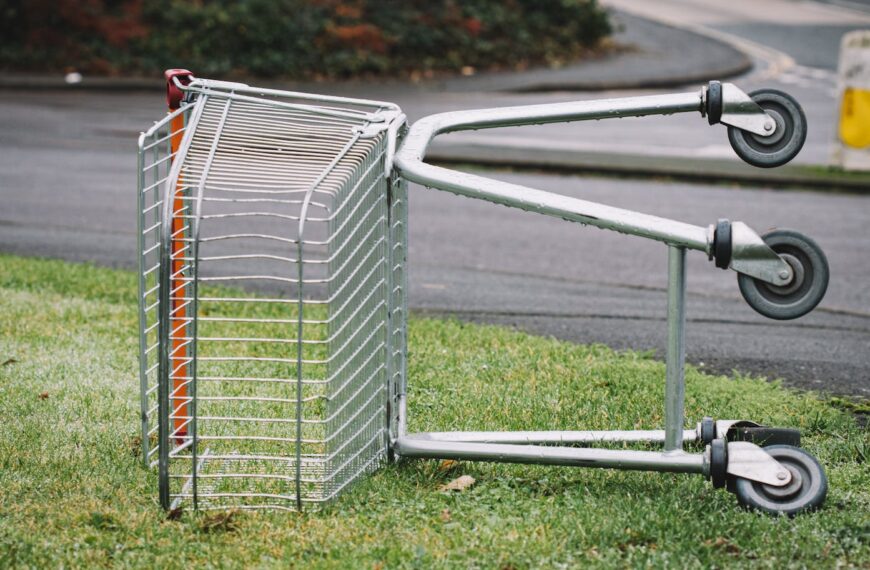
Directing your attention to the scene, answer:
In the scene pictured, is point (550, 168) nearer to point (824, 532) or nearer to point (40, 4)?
point (824, 532)

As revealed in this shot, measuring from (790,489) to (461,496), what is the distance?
1.03 m

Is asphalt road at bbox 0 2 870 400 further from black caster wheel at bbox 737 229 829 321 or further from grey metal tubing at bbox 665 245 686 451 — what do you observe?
black caster wheel at bbox 737 229 829 321

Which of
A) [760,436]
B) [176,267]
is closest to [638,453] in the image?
[760,436]

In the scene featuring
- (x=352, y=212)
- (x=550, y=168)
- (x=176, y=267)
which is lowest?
(x=550, y=168)

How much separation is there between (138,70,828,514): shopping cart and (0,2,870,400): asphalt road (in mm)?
1270

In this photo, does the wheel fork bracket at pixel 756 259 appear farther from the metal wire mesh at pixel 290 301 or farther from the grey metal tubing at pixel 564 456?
the metal wire mesh at pixel 290 301

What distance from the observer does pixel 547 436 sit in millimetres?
4152

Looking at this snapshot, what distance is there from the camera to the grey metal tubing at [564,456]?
3.72 metres

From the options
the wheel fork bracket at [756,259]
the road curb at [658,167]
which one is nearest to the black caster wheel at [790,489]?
the wheel fork bracket at [756,259]

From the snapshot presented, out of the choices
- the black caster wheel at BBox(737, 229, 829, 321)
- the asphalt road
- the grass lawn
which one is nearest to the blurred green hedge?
the asphalt road

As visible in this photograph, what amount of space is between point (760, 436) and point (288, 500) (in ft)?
5.25

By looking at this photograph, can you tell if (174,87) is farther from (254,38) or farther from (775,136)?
(254,38)

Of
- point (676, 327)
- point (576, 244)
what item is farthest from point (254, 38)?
point (676, 327)

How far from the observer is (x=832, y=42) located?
2788 cm
